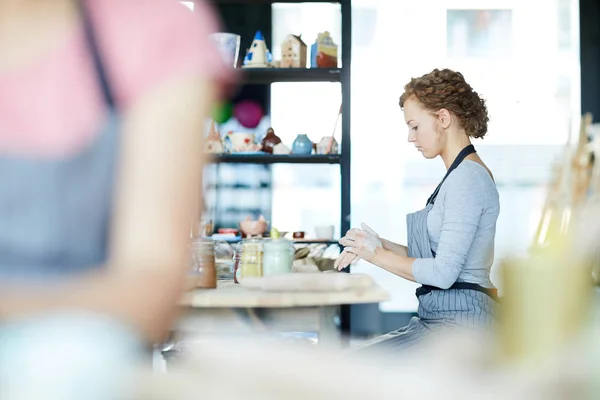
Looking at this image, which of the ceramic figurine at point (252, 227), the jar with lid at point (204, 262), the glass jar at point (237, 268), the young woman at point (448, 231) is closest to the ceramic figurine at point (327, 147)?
the ceramic figurine at point (252, 227)

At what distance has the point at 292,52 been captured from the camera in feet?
13.1

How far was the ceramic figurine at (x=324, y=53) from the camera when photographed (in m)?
4.00

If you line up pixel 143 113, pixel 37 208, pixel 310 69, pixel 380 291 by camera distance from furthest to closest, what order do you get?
pixel 310 69
pixel 380 291
pixel 37 208
pixel 143 113

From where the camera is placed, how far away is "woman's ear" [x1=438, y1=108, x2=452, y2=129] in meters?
2.58

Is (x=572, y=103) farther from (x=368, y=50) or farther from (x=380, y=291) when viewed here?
(x=380, y=291)

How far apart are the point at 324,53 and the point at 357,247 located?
183 cm

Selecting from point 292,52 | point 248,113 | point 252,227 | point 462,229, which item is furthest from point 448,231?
point 248,113

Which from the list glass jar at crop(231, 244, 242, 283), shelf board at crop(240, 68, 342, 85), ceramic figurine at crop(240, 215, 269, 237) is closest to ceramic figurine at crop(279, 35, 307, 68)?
shelf board at crop(240, 68, 342, 85)

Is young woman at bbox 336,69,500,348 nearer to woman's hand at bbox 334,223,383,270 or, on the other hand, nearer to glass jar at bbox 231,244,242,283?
woman's hand at bbox 334,223,383,270

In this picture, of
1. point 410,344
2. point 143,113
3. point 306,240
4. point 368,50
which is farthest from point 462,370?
point 368,50

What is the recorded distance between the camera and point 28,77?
900mm

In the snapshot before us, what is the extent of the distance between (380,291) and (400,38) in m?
3.47

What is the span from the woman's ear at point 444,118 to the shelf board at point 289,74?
150cm

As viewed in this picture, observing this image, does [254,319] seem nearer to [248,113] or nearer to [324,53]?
[324,53]
